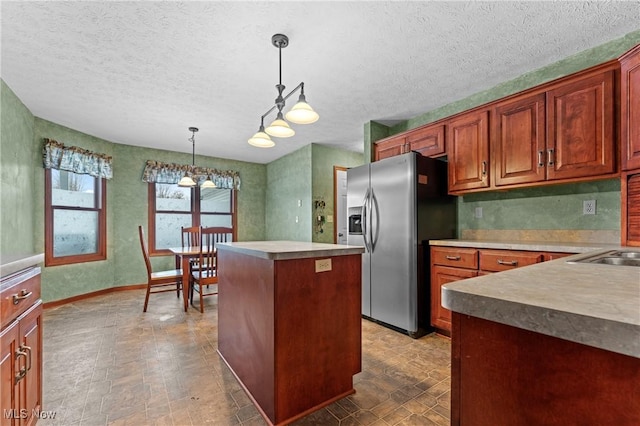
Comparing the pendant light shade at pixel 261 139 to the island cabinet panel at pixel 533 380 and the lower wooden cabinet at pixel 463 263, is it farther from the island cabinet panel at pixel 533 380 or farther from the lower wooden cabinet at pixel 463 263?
the island cabinet panel at pixel 533 380

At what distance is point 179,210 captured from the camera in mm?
5438

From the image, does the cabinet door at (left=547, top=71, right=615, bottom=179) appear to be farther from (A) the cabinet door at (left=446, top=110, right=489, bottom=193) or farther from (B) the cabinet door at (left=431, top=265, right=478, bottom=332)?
(B) the cabinet door at (left=431, top=265, right=478, bottom=332)

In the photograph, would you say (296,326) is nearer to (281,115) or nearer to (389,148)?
(281,115)

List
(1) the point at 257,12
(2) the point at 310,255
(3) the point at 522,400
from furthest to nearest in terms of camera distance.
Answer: (1) the point at 257,12 < (2) the point at 310,255 < (3) the point at 522,400

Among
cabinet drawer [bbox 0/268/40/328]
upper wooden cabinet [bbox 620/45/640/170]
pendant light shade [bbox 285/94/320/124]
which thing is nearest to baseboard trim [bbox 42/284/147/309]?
cabinet drawer [bbox 0/268/40/328]

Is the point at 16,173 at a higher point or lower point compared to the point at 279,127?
lower

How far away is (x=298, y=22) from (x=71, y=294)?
182 inches

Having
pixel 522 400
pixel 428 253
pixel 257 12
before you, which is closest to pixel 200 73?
pixel 257 12

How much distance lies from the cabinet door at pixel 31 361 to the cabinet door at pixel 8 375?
59 mm

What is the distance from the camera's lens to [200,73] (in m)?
2.60

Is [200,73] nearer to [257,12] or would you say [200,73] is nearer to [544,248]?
[257,12]

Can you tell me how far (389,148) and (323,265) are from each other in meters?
2.38

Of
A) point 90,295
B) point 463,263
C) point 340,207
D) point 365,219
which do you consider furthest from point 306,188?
point 90,295

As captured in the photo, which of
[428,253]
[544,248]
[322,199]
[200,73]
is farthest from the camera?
[322,199]
